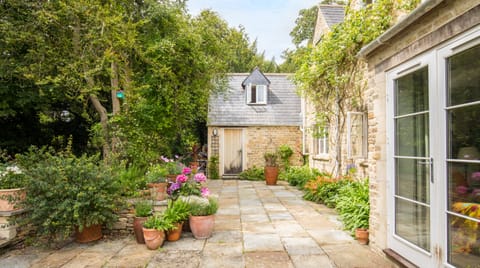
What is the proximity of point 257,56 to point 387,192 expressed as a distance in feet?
79.9

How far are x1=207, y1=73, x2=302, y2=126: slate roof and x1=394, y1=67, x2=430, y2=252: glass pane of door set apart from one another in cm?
963

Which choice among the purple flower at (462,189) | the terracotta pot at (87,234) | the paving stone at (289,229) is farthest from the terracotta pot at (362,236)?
the terracotta pot at (87,234)

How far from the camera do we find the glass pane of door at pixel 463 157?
8.04 ft

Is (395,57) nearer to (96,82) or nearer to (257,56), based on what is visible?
(96,82)

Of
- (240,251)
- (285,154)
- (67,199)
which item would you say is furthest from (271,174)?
(67,199)

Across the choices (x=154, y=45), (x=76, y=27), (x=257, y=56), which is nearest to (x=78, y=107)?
(x=76, y=27)

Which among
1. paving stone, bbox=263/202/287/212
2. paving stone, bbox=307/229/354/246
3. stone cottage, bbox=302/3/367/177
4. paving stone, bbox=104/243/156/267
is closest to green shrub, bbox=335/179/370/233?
paving stone, bbox=307/229/354/246

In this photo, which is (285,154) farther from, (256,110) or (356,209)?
(356,209)

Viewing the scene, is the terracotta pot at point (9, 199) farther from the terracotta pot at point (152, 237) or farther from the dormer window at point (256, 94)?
the dormer window at point (256, 94)

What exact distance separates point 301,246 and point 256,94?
406 inches

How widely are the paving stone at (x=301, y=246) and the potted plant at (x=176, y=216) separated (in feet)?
5.38

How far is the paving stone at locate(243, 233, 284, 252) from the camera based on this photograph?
4.21 metres

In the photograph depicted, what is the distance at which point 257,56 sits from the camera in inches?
1054

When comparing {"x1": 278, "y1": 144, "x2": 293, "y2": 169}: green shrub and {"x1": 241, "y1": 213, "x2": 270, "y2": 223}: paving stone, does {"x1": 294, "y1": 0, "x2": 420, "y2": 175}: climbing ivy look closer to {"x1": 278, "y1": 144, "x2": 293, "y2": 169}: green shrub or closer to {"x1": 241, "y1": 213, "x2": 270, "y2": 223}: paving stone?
{"x1": 278, "y1": 144, "x2": 293, "y2": 169}: green shrub
